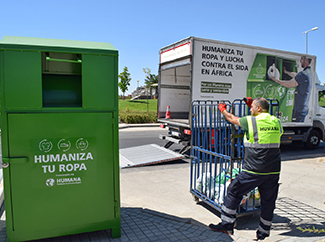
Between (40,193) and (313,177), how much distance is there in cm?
628

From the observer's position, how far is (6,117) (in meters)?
2.94

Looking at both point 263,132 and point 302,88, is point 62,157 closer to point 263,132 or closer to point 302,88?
point 263,132

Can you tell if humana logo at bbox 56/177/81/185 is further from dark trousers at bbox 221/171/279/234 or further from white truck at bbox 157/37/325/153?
white truck at bbox 157/37/325/153

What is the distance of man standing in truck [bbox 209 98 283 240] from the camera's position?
11.4ft

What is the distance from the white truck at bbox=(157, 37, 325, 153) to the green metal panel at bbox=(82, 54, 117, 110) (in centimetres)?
503

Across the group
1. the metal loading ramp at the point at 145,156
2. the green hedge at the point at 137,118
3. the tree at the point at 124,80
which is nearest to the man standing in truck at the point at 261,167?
the metal loading ramp at the point at 145,156

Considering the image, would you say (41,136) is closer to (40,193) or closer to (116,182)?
(40,193)

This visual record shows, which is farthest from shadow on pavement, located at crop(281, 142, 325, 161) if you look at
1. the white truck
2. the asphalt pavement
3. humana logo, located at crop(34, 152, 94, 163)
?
humana logo, located at crop(34, 152, 94, 163)

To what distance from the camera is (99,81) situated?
321 centimetres

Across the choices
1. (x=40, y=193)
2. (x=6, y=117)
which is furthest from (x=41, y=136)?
(x=40, y=193)

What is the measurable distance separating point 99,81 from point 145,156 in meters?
5.38

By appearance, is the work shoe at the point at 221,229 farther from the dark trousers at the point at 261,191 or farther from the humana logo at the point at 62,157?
the humana logo at the point at 62,157

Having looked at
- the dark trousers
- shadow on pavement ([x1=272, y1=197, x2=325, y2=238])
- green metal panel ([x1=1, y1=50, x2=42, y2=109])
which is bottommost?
shadow on pavement ([x1=272, y1=197, x2=325, y2=238])

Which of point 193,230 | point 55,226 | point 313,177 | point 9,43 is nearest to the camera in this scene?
point 9,43
